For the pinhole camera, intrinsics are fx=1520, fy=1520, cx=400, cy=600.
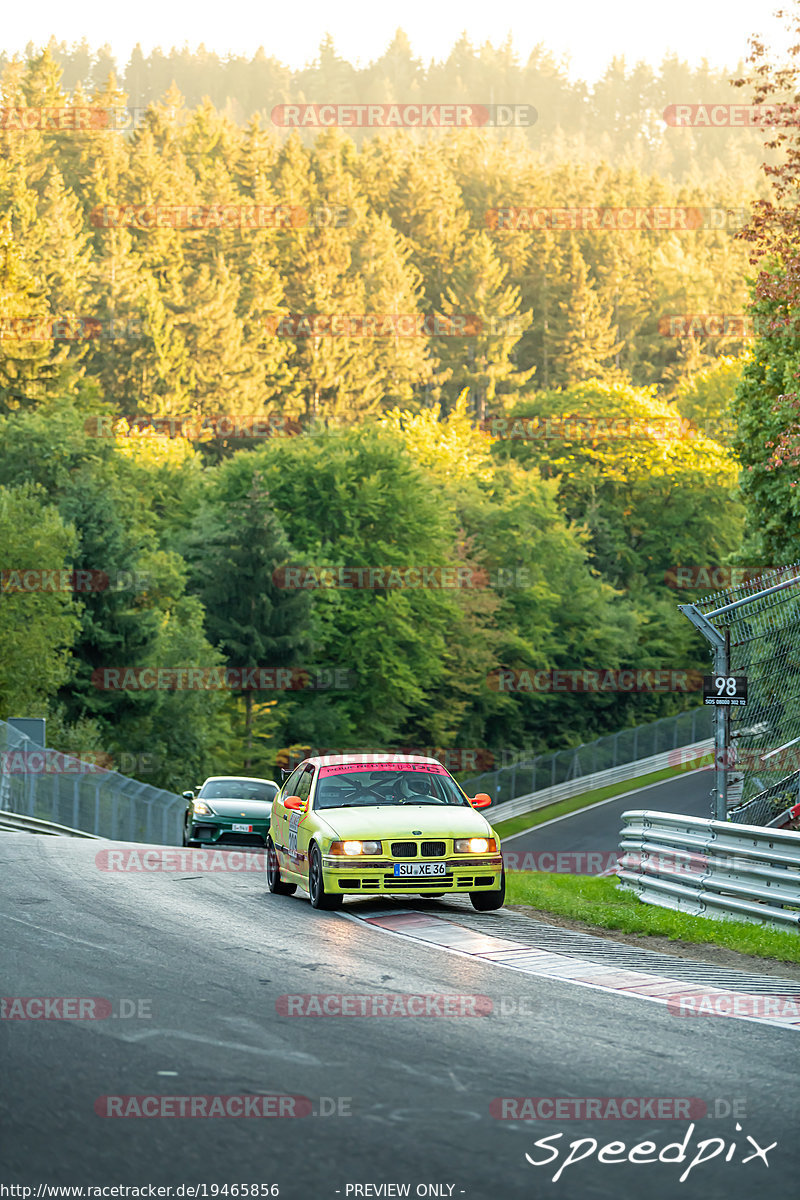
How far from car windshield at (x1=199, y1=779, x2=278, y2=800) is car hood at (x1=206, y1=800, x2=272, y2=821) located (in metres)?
0.51

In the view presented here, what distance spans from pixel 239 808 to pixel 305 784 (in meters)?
10.0

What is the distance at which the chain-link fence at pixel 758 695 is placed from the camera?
15.5 meters

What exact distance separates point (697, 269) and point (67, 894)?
118 m

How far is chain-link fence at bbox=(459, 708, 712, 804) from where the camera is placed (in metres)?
60.1

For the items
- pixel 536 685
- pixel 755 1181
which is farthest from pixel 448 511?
pixel 755 1181

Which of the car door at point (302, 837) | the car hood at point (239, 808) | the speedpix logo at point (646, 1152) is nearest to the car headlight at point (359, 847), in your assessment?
the car door at point (302, 837)

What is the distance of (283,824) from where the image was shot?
1627 cm

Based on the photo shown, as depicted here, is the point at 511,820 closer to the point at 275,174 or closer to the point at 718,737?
the point at 718,737
